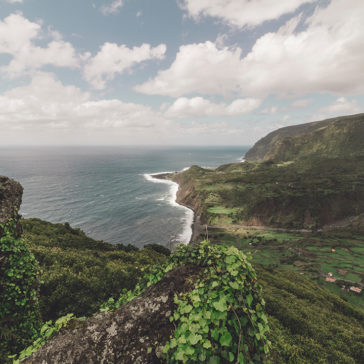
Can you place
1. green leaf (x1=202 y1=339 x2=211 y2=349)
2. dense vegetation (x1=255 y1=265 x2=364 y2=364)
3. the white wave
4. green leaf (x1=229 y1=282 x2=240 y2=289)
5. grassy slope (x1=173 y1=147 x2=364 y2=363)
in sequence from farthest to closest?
the white wave, grassy slope (x1=173 y1=147 x2=364 y2=363), dense vegetation (x1=255 y1=265 x2=364 y2=364), green leaf (x1=229 y1=282 x2=240 y2=289), green leaf (x1=202 y1=339 x2=211 y2=349)

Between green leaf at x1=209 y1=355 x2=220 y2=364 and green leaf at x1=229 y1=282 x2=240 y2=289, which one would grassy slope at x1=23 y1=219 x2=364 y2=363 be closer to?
green leaf at x1=209 y1=355 x2=220 y2=364

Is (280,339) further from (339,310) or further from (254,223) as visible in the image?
(254,223)

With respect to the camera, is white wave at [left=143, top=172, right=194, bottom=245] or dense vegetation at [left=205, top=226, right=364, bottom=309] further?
white wave at [left=143, top=172, right=194, bottom=245]

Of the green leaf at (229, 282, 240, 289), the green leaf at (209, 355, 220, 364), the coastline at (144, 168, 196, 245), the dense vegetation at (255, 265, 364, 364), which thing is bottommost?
the coastline at (144, 168, 196, 245)

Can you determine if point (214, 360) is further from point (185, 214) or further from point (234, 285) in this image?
point (185, 214)

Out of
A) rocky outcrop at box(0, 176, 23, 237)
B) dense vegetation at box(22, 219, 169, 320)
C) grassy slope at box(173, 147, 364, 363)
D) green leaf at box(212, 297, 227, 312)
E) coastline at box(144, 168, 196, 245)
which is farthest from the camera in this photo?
coastline at box(144, 168, 196, 245)

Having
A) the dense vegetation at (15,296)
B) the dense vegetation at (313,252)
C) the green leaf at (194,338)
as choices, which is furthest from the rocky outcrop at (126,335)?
the dense vegetation at (313,252)

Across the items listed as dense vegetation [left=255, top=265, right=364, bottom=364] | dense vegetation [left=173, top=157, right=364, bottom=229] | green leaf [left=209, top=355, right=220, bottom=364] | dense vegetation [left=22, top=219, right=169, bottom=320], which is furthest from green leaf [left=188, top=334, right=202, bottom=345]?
dense vegetation [left=173, top=157, right=364, bottom=229]
